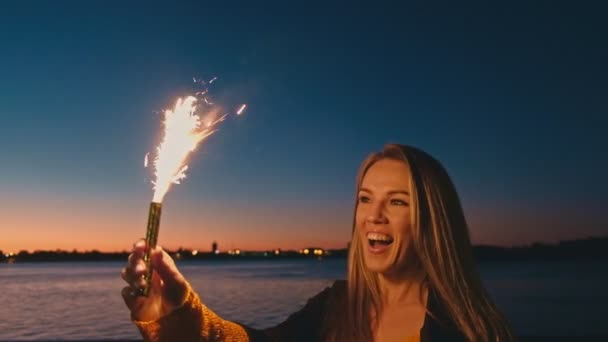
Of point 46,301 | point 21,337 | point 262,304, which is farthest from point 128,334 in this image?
point 46,301

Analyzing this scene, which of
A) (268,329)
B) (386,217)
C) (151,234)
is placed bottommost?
(268,329)

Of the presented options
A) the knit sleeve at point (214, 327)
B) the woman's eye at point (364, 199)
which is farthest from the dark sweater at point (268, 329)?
the woman's eye at point (364, 199)

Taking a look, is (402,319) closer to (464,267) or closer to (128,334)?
(464,267)

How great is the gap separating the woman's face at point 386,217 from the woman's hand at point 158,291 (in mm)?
1127

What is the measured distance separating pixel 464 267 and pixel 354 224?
0.71 meters

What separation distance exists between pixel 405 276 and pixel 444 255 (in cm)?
31

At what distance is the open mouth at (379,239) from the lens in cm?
297

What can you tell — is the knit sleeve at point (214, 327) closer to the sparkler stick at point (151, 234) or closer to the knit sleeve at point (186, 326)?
the knit sleeve at point (186, 326)

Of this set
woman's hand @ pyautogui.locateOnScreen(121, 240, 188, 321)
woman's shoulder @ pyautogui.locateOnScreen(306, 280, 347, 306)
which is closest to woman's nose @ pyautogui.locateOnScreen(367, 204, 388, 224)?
woman's shoulder @ pyautogui.locateOnScreen(306, 280, 347, 306)

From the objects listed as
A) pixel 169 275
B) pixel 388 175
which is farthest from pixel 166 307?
pixel 388 175

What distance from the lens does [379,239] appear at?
2986 mm

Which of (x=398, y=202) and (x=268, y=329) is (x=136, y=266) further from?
(x=398, y=202)

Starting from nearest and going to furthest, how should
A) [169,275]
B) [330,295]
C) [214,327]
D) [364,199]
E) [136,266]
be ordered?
[136,266], [169,275], [214,327], [364,199], [330,295]

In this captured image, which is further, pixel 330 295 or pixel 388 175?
pixel 330 295
